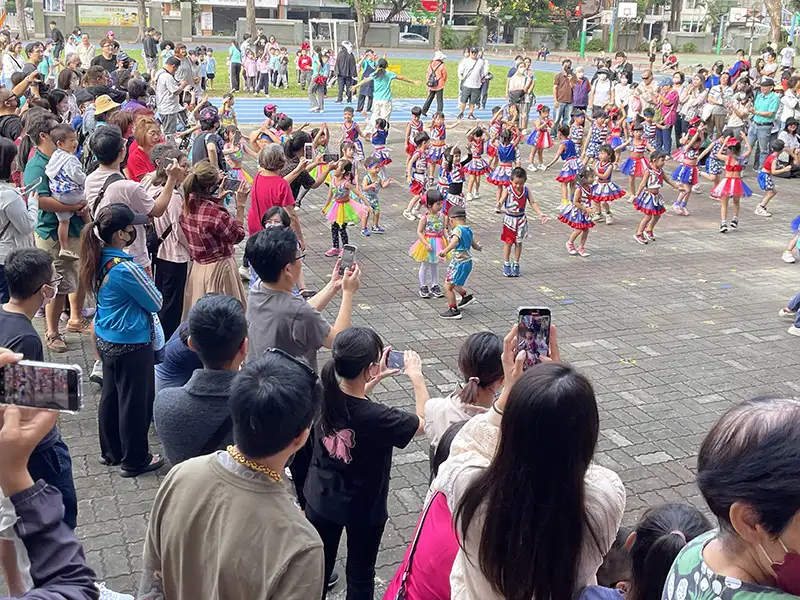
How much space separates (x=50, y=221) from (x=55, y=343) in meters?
1.12

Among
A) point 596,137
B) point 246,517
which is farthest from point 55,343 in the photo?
point 596,137

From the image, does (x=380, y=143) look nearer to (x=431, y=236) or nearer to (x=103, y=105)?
(x=431, y=236)

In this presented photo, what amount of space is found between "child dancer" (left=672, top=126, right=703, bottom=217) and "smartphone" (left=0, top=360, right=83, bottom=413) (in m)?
13.1

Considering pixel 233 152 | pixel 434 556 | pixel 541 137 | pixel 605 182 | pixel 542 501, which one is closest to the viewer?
pixel 542 501

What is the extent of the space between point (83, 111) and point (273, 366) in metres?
9.06

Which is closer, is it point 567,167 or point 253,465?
point 253,465

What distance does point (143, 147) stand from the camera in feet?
26.1

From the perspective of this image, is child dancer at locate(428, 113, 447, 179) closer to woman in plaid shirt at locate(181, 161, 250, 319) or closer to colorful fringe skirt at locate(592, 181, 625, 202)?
colorful fringe skirt at locate(592, 181, 625, 202)

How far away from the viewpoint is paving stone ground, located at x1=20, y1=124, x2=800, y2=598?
18.4 ft

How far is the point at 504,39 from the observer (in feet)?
192

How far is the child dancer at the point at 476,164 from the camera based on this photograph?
14180 mm

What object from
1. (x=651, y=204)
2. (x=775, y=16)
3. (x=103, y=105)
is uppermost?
(x=775, y=16)

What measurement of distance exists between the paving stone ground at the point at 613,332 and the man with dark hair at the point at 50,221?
347mm

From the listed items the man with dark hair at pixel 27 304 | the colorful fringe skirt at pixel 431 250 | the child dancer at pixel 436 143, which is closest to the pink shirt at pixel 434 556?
the man with dark hair at pixel 27 304
